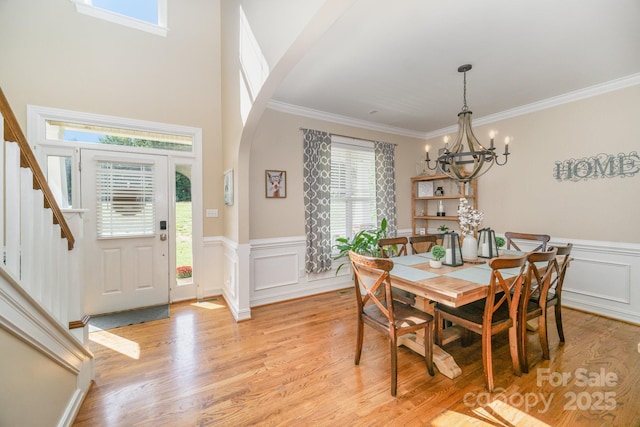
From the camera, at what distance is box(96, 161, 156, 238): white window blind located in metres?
3.05

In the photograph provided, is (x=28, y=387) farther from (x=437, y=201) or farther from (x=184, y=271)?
(x=437, y=201)

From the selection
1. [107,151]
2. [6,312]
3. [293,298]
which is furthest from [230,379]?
[107,151]

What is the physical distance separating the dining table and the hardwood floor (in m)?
0.12

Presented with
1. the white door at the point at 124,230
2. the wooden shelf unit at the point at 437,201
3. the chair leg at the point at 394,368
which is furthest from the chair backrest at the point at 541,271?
the white door at the point at 124,230

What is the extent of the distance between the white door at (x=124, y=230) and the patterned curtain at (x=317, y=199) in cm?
188

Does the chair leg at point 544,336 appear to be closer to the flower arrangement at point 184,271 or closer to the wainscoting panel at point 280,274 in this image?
the wainscoting panel at point 280,274

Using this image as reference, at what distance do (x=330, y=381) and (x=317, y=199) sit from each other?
7.72 feet

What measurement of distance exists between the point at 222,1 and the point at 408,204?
4.22m

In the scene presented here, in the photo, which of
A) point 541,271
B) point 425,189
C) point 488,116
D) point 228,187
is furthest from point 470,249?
point 228,187

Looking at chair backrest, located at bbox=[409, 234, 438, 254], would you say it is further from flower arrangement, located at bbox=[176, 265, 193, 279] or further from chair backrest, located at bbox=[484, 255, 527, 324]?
flower arrangement, located at bbox=[176, 265, 193, 279]

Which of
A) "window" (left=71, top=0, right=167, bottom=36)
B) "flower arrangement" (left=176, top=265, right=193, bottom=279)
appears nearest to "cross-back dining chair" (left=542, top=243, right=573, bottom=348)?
"flower arrangement" (left=176, top=265, right=193, bottom=279)

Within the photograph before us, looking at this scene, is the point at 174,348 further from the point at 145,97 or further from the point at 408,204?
the point at 408,204

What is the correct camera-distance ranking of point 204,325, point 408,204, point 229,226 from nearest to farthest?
point 204,325 < point 229,226 < point 408,204

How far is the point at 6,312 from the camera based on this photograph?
1.10 m
